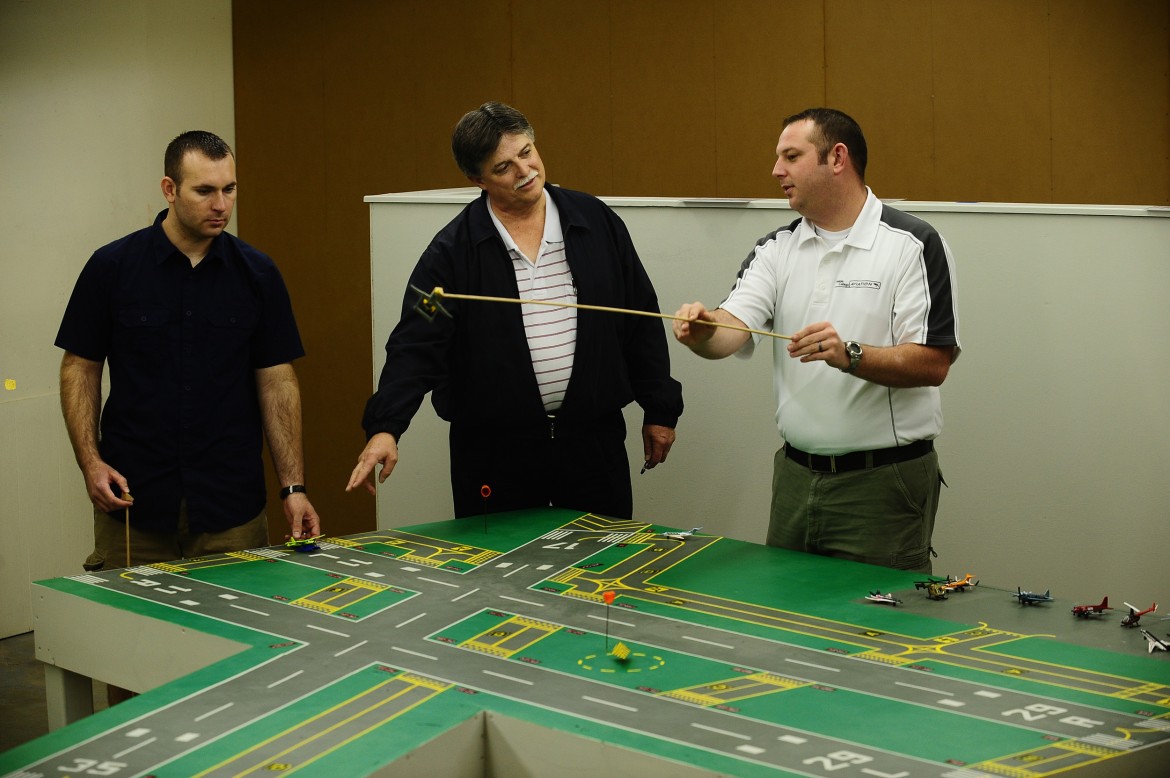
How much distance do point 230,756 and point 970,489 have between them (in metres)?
2.70

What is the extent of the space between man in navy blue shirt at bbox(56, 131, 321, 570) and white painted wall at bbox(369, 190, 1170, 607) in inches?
54.9

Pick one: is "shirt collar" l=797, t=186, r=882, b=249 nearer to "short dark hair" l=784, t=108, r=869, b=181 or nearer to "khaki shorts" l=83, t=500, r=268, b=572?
"short dark hair" l=784, t=108, r=869, b=181

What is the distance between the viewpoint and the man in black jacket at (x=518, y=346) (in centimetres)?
355

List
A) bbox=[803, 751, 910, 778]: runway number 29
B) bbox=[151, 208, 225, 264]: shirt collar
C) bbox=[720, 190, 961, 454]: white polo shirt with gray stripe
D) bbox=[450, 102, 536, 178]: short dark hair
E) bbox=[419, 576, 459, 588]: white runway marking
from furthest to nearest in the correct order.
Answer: bbox=[151, 208, 225, 264]: shirt collar < bbox=[450, 102, 536, 178]: short dark hair < bbox=[720, 190, 961, 454]: white polo shirt with gray stripe < bbox=[419, 576, 459, 588]: white runway marking < bbox=[803, 751, 910, 778]: runway number 29

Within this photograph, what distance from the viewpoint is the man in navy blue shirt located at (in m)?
3.57

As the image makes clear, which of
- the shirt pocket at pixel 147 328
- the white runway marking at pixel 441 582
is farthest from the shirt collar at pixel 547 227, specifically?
the white runway marking at pixel 441 582

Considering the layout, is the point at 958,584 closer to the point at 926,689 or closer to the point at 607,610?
the point at 926,689

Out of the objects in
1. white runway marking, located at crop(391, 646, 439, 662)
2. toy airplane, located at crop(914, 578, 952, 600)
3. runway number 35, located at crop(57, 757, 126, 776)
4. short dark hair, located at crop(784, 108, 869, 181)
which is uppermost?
short dark hair, located at crop(784, 108, 869, 181)

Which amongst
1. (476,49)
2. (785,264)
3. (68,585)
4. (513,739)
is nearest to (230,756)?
(513,739)

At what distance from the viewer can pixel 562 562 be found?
309 cm

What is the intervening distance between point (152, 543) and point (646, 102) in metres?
2.80

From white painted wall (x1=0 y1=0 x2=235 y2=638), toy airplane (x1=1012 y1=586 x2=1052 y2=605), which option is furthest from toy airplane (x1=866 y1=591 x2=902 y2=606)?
white painted wall (x1=0 y1=0 x2=235 y2=638)

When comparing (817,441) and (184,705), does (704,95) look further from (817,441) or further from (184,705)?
(184,705)

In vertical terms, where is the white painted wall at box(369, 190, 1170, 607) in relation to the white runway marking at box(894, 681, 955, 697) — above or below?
above
